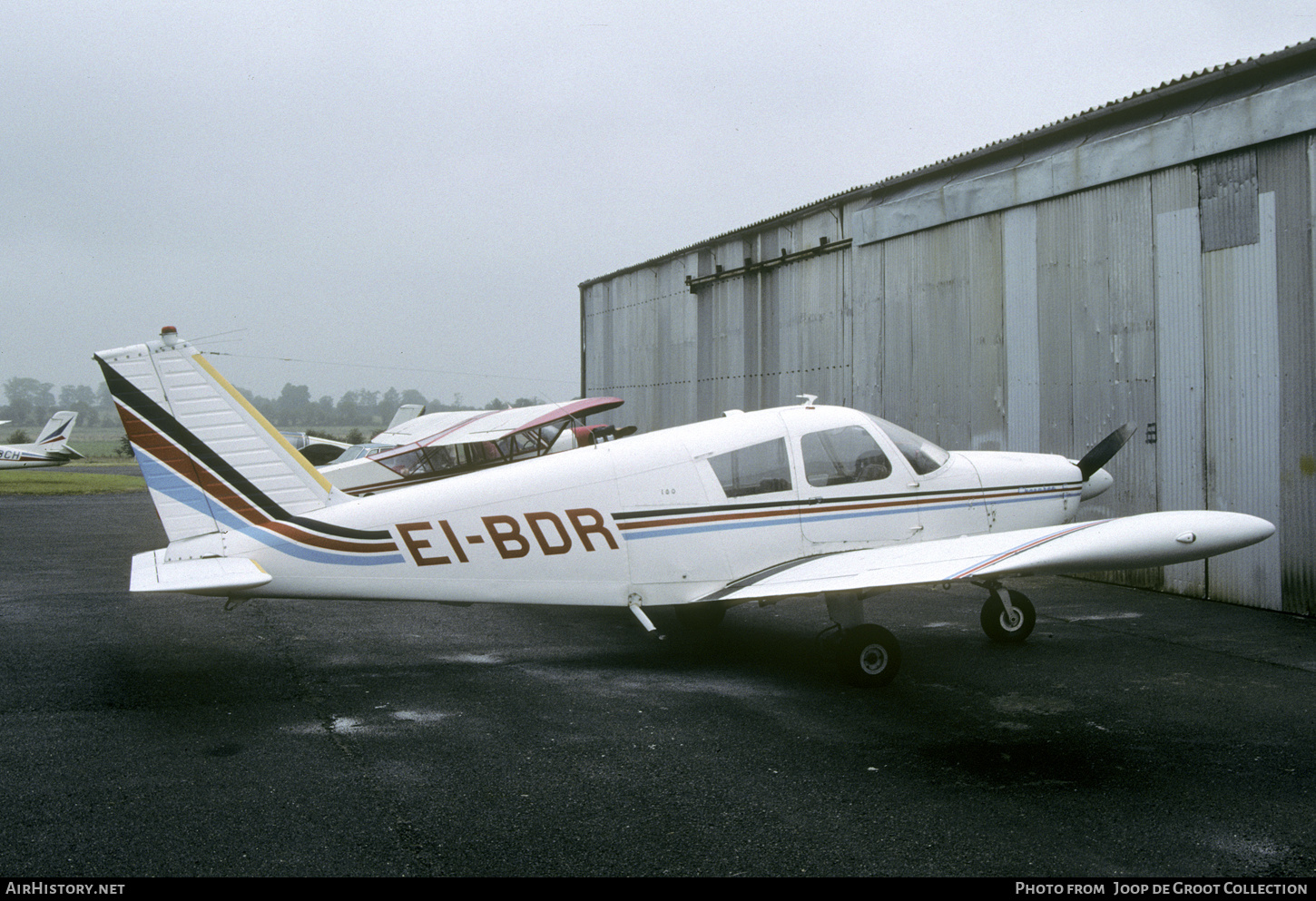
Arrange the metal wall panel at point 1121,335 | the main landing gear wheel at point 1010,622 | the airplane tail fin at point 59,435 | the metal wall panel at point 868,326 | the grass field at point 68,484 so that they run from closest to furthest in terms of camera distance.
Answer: the main landing gear wheel at point 1010,622
the metal wall panel at point 1121,335
the metal wall panel at point 868,326
the grass field at point 68,484
the airplane tail fin at point 59,435

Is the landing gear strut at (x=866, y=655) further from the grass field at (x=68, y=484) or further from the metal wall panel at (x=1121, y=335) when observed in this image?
the grass field at (x=68, y=484)

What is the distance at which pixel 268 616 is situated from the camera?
9688mm

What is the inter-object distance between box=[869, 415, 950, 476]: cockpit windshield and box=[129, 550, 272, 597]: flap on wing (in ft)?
15.9

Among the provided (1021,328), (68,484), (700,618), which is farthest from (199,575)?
(68,484)

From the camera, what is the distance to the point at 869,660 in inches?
262

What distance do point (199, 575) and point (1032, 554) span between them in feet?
17.7

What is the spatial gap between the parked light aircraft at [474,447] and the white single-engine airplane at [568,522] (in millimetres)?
6578

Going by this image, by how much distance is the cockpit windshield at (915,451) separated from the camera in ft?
24.9

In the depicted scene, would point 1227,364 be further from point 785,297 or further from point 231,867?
point 231,867

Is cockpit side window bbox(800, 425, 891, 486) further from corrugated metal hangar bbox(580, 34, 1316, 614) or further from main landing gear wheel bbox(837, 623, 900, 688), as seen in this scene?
corrugated metal hangar bbox(580, 34, 1316, 614)

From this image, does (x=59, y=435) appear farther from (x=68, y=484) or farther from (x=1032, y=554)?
(x=1032, y=554)

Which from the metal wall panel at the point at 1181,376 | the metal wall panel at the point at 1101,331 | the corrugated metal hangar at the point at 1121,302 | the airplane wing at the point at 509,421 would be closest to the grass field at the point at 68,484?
the airplane wing at the point at 509,421

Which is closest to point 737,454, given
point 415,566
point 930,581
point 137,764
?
point 930,581

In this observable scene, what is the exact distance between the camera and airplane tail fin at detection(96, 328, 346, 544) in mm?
6457
